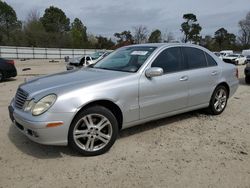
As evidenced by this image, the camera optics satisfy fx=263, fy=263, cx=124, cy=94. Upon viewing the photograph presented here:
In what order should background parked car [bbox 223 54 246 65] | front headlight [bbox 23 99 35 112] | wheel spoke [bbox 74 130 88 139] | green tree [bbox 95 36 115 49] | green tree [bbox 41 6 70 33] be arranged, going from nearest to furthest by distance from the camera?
front headlight [bbox 23 99 35 112] → wheel spoke [bbox 74 130 88 139] → background parked car [bbox 223 54 246 65] → green tree [bbox 95 36 115 49] → green tree [bbox 41 6 70 33]

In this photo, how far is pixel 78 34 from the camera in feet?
211

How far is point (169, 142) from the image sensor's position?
4172mm

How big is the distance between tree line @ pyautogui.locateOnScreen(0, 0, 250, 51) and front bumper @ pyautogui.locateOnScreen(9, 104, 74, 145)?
48.4 meters

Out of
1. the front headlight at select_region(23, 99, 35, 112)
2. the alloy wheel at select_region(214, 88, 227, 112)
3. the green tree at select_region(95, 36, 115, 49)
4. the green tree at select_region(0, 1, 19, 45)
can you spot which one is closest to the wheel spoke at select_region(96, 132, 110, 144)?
the front headlight at select_region(23, 99, 35, 112)

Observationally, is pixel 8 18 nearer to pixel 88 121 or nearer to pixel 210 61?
pixel 210 61

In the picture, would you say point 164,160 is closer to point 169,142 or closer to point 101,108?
point 169,142

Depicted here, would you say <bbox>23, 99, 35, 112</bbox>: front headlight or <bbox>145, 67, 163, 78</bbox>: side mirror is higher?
<bbox>145, 67, 163, 78</bbox>: side mirror

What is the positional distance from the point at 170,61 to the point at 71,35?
61.4 meters

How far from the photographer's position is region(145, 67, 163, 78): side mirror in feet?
13.2

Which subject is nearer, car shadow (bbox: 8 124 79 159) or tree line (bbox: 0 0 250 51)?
car shadow (bbox: 8 124 79 159)

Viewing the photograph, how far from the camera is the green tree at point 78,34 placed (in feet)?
192

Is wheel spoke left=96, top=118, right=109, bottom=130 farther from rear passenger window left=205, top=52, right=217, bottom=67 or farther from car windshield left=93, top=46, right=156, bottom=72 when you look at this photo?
rear passenger window left=205, top=52, right=217, bottom=67

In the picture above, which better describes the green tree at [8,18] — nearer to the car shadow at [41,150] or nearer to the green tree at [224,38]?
the green tree at [224,38]

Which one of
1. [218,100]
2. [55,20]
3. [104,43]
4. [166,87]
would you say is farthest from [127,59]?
[55,20]
